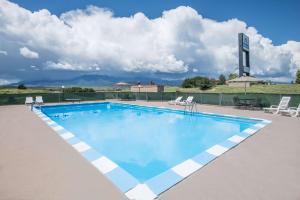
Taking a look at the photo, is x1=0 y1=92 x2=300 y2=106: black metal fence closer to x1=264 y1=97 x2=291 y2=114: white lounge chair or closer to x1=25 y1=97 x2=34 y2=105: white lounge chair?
x1=25 y1=97 x2=34 y2=105: white lounge chair

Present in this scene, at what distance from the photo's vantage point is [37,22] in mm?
14430

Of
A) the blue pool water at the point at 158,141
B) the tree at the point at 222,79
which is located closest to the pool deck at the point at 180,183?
the blue pool water at the point at 158,141

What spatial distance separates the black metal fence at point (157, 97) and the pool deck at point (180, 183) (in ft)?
25.9

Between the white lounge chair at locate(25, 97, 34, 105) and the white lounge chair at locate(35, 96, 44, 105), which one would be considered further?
the white lounge chair at locate(35, 96, 44, 105)

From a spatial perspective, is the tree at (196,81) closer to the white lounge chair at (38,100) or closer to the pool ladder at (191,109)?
the pool ladder at (191,109)

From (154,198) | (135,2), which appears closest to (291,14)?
(135,2)

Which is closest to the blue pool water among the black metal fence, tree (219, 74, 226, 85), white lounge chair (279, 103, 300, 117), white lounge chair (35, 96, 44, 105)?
white lounge chair (279, 103, 300, 117)

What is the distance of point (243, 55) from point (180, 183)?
29939 millimetres

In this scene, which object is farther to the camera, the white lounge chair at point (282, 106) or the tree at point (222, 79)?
the tree at point (222, 79)

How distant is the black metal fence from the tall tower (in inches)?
607

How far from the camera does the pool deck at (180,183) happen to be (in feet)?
7.59

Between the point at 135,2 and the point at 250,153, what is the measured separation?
1193 cm

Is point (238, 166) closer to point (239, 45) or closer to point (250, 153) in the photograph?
point (250, 153)

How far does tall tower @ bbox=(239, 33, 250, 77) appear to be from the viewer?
1073 inches
